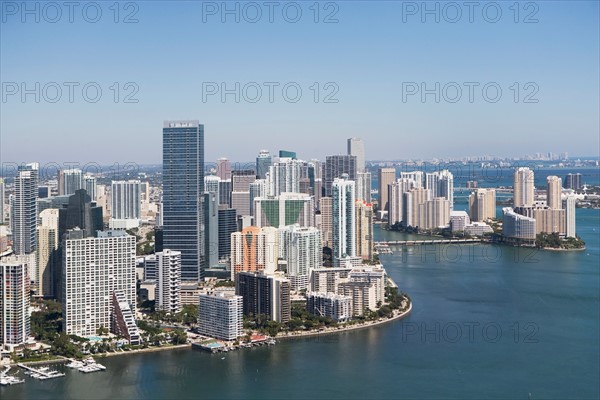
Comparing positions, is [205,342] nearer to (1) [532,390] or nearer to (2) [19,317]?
(2) [19,317]

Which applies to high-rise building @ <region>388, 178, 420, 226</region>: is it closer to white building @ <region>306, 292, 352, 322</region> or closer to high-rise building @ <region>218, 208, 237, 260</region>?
high-rise building @ <region>218, 208, 237, 260</region>

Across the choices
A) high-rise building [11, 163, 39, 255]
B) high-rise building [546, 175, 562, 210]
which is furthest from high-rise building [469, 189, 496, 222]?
high-rise building [11, 163, 39, 255]

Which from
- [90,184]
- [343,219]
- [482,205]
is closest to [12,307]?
[343,219]

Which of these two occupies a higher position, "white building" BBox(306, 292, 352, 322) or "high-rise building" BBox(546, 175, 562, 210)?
"high-rise building" BBox(546, 175, 562, 210)

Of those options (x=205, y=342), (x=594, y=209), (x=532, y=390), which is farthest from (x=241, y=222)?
(x=594, y=209)

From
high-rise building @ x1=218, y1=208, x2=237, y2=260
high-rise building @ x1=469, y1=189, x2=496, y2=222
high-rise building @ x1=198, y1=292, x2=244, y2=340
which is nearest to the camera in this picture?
high-rise building @ x1=198, y1=292, x2=244, y2=340

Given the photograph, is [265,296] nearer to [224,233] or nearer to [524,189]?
[224,233]

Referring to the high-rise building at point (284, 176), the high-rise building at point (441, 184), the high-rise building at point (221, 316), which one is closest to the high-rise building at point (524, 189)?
the high-rise building at point (441, 184)
